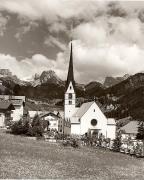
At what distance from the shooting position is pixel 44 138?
183 feet

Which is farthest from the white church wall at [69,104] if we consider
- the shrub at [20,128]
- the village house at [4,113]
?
the shrub at [20,128]

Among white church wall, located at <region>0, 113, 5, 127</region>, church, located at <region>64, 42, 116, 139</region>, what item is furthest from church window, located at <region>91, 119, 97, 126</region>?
white church wall, located at <region>0, 113, 5, 127</region>

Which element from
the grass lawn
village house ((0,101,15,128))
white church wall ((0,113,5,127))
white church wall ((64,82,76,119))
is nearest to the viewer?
the grass lawn

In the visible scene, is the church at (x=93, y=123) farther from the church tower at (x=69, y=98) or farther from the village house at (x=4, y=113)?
the village house at (x=4, y=113)

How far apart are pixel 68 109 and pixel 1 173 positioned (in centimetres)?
8351

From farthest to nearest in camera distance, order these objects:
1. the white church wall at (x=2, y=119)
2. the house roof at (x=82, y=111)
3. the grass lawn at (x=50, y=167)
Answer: the house roof at (x=82, y=111)
the white church wall at (x=2, y=119)
the grass lawn at (x=50, y=167)

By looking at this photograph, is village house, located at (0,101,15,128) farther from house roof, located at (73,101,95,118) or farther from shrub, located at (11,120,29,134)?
house roof, located at (73,101,95,118)

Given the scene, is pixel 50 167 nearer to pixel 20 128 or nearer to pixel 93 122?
pixel 20 128

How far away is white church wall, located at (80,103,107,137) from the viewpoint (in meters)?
96.9

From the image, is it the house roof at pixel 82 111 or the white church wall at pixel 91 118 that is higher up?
the house roof at pixel 82 111

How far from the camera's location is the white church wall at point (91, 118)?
96938 millimetres

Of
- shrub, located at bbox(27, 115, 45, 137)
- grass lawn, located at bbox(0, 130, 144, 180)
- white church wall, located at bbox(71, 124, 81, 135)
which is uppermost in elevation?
white church wall, located at bbox(71, 124, 81, 135)

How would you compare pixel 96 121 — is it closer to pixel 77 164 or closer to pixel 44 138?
pixel 44 138

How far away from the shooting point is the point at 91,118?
97.4 metres
